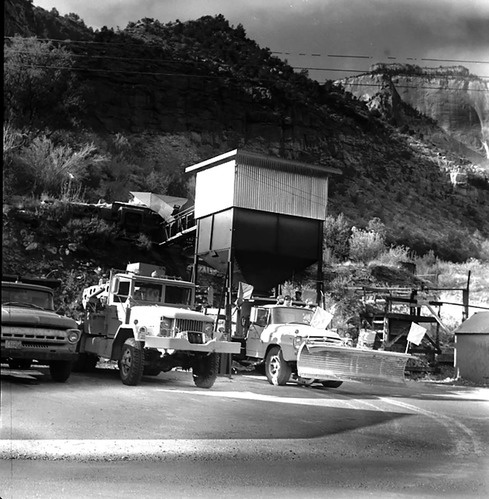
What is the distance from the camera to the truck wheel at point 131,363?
302cm

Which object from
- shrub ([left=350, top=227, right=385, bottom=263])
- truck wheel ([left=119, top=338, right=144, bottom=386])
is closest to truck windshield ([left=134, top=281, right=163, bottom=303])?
truck wheel ([left=119, top=338, right=144, bottom=386])

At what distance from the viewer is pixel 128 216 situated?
3221mm

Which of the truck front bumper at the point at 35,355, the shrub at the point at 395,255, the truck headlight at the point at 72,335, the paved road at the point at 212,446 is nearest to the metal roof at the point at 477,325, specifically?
the shrub at the point at 395,255

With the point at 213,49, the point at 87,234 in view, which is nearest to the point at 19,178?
the point at 87,234

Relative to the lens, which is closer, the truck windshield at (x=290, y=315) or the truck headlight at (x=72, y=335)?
the truck headlight at (x=72, y=335)

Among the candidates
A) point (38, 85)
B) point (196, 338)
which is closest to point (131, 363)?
point (196, 338)

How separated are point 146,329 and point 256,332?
2.33 meters

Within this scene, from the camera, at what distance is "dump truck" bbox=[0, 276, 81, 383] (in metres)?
2.30

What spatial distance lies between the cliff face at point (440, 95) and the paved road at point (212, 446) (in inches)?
55.0

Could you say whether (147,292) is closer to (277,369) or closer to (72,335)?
(277,369)

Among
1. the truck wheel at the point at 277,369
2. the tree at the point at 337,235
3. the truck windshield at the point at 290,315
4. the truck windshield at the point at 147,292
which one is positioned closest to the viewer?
the tree at the point at 337,235

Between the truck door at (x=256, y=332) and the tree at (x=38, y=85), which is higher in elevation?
the tree at (x=38, y=85)

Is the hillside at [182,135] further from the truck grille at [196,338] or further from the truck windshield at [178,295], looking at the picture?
the truck windshield at [178,295]

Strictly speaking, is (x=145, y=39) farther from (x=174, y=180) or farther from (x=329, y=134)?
(x=329, y=134)
